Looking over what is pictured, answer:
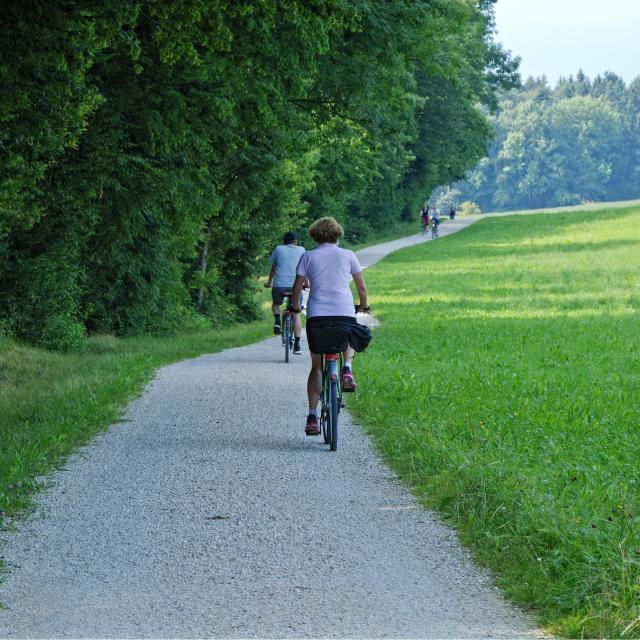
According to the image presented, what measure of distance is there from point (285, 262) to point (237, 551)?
10.3 meters

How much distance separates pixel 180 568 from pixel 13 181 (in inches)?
301

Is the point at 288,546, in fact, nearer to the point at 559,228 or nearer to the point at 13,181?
the point at 13,181

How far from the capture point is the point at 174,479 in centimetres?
891

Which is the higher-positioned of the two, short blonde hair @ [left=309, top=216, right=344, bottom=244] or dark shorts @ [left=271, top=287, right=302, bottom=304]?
short blonde hair @ [left=309, top=216, right=344, bottom=244]

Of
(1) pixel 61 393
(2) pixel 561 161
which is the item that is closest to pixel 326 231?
(1) pixel 61 393

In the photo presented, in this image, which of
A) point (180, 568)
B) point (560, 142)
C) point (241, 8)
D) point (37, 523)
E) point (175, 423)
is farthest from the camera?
point (560, 142)

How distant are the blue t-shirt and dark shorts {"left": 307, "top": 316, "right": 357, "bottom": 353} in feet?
21.9

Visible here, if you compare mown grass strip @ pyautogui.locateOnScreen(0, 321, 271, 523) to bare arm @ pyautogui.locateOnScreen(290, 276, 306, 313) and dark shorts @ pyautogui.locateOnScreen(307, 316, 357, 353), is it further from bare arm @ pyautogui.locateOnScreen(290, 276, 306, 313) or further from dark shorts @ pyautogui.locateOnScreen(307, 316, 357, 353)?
dark shorts @ pyautogui.locateOnScreen(307, 316, 357, 353)

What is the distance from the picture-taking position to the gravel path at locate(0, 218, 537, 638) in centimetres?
545

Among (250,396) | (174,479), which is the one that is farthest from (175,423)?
(174,479)

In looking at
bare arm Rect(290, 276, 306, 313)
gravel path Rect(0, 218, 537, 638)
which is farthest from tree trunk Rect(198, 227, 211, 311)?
gravel path Rect(0, 218, 537, 638)

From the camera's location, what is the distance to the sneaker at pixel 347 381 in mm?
10156

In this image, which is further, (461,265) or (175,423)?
(461,265)

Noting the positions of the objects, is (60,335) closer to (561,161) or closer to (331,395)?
(331,395)
